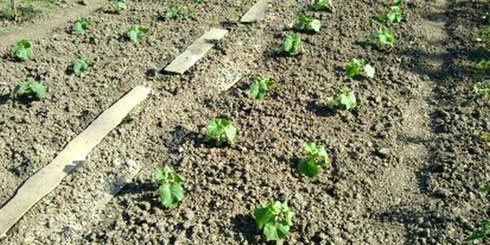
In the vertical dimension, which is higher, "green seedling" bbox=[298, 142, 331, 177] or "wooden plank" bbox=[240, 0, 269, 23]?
"green seedling" bbox=[298, 142, 331, 177]

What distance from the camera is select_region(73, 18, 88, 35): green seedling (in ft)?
21.9

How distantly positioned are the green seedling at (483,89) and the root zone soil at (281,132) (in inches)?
5.5

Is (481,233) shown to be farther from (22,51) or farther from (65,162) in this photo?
(22,51)

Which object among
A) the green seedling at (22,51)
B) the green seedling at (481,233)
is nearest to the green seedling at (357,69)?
the green seedling at (481,233)

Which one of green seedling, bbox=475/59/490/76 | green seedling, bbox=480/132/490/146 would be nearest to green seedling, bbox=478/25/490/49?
green seedling, bbox=475/59/490/76

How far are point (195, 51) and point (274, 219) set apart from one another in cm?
288

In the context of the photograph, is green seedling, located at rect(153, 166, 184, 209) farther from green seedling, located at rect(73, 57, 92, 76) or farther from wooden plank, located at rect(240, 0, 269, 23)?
wooden plank, located at rect(240, 0, 269, 23)

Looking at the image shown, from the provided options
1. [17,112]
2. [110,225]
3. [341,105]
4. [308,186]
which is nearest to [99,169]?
[110,225]

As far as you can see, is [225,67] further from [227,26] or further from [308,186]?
[308,186]

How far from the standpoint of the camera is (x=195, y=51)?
6.41 m

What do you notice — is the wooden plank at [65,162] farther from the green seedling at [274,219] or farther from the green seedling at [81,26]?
the green seedling at [274,219]

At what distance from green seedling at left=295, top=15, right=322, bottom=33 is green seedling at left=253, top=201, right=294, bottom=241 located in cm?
321

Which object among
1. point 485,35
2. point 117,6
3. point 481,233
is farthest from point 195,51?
point 481,233

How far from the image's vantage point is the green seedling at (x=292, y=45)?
6.31 meters
